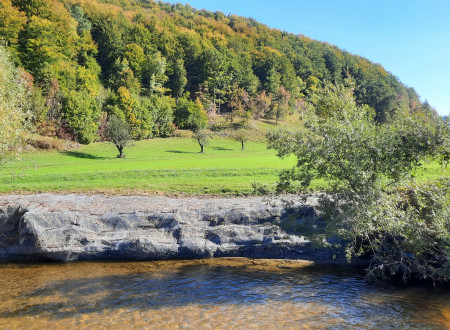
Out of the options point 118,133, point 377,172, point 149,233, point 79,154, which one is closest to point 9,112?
point 149,233

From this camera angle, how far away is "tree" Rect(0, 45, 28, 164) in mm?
16750

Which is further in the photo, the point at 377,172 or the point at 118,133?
the point at 118,133

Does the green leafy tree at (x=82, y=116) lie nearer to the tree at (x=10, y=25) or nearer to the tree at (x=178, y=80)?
the tree at (x=10, y=25)

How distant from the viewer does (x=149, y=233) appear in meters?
15.6

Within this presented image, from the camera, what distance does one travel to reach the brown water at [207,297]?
32.0 feet

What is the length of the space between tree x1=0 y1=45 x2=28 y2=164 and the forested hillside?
30.1 metres

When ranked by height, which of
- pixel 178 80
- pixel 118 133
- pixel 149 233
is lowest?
pixel 149 233

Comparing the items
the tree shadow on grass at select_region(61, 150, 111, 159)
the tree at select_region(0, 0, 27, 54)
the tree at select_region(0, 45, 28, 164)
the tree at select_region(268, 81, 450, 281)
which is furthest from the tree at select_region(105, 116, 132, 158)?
the tree at select_region(0, 0, 27, 54)

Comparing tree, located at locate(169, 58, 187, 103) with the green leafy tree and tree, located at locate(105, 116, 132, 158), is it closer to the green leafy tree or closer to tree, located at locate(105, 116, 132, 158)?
the green leafy tree

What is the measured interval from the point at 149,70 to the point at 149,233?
278 ft

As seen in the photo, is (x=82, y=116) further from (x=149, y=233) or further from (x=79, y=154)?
(x=149, y=233)

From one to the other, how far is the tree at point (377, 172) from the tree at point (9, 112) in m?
13.3

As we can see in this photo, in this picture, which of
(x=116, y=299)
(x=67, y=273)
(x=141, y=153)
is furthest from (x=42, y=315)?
(x=141, y=153)

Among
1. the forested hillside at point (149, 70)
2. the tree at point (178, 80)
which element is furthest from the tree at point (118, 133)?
the tree at point (178, 80)
